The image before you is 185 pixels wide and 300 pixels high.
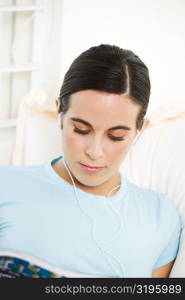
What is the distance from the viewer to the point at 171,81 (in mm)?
1229

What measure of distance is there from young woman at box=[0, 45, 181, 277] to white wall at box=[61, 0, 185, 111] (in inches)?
14.0

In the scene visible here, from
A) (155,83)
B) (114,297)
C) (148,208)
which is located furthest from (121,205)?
(155,83)

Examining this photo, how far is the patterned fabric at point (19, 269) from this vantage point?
0.78 m

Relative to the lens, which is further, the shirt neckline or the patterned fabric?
the shirt neckline

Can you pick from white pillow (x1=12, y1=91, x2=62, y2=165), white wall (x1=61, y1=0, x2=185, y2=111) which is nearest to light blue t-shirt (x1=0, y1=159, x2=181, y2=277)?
white pillow (x1=12, y1=91, x2=62, y2=165)

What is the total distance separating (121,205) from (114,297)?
0.19 meters

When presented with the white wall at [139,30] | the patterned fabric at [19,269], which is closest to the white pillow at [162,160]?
the white wall at [139,30]

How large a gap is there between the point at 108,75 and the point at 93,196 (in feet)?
0.79

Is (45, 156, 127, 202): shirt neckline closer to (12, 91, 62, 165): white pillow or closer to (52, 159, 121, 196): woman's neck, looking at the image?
(52, 159, 121, 196): woman's neck

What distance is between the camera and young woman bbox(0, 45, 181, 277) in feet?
2.68

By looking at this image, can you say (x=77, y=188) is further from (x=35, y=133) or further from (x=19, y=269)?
(x=35, y=133)

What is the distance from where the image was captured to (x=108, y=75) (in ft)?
Result: 2.66

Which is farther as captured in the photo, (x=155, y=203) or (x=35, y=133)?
(x=35, y=133)

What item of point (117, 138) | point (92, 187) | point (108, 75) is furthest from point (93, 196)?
point (108, 75)
